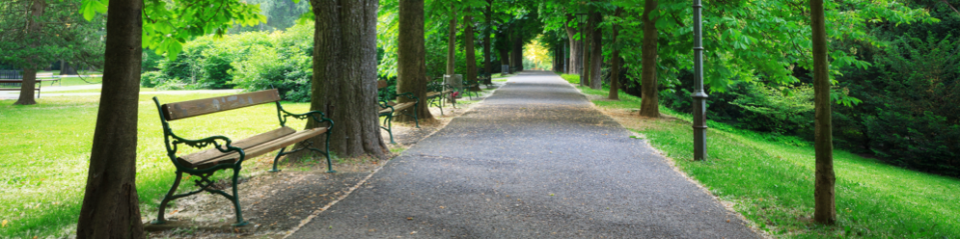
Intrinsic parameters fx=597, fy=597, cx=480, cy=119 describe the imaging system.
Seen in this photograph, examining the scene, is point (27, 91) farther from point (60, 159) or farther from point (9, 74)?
point (9, 74)

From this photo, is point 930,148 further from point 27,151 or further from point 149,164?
point 27,151

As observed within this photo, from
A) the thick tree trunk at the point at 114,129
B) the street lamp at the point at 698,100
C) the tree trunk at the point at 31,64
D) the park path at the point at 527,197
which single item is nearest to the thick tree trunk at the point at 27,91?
the tree trunk at the point at 31,64

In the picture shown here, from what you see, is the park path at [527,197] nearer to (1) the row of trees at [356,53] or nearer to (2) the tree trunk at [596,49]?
(1) the row of trees at [356,53]

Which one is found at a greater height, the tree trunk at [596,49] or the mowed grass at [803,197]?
the tree trunk at [596,49]

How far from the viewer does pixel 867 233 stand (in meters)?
4.34

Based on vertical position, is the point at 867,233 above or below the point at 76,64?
below

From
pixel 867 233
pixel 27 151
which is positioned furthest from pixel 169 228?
pixel 27 151

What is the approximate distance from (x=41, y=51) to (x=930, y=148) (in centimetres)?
2111

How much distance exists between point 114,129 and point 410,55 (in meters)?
7.97

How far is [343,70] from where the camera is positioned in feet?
22.6

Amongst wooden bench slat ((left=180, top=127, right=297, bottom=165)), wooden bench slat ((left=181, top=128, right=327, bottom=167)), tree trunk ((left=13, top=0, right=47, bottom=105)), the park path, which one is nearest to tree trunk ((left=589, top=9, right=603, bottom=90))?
the park path

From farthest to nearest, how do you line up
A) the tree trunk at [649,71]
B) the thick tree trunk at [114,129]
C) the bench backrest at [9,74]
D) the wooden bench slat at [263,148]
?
the bench backrest at [9,74] → the tree trunk at [649,71] → the wooden bench slat at [263,148] → the thick tree trunk at [114,129]

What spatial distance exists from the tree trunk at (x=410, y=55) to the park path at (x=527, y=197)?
264 centimetres

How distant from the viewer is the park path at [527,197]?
4.30 metres
